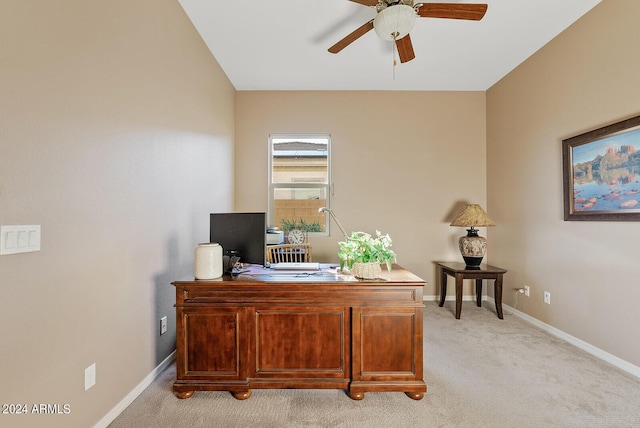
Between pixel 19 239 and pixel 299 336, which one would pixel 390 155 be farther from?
pixel 19 239

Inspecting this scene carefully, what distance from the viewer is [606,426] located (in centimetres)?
165

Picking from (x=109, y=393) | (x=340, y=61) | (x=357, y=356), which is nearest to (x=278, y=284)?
(x=357, y=356)

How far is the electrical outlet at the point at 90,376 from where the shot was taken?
1484mm

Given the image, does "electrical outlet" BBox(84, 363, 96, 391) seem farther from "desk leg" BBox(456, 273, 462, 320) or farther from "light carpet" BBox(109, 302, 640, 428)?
"desk leg" BBox(456, 273, 462, 320)

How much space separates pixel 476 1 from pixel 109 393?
3.93m

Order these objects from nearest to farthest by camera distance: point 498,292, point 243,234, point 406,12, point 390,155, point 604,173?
point 406,12 → point 243,234 → point 604,173 → point 498,292 → point 390,155

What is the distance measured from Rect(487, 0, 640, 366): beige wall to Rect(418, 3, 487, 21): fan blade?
1322 millimetres

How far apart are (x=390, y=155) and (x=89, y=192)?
3.49 meters

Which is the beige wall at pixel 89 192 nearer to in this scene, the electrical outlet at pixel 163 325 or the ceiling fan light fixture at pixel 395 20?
the electrical outlet at pixel 163 325

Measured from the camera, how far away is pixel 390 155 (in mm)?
4094

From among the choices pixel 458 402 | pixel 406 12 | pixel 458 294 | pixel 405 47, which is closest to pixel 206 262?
pixel 458 402

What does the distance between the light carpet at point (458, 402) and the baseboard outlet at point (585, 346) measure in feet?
0.19

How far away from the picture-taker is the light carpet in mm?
1681

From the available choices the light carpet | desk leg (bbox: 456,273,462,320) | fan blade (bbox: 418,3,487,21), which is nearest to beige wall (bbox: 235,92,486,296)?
desk leg (bbox: 456,273,462,320)
